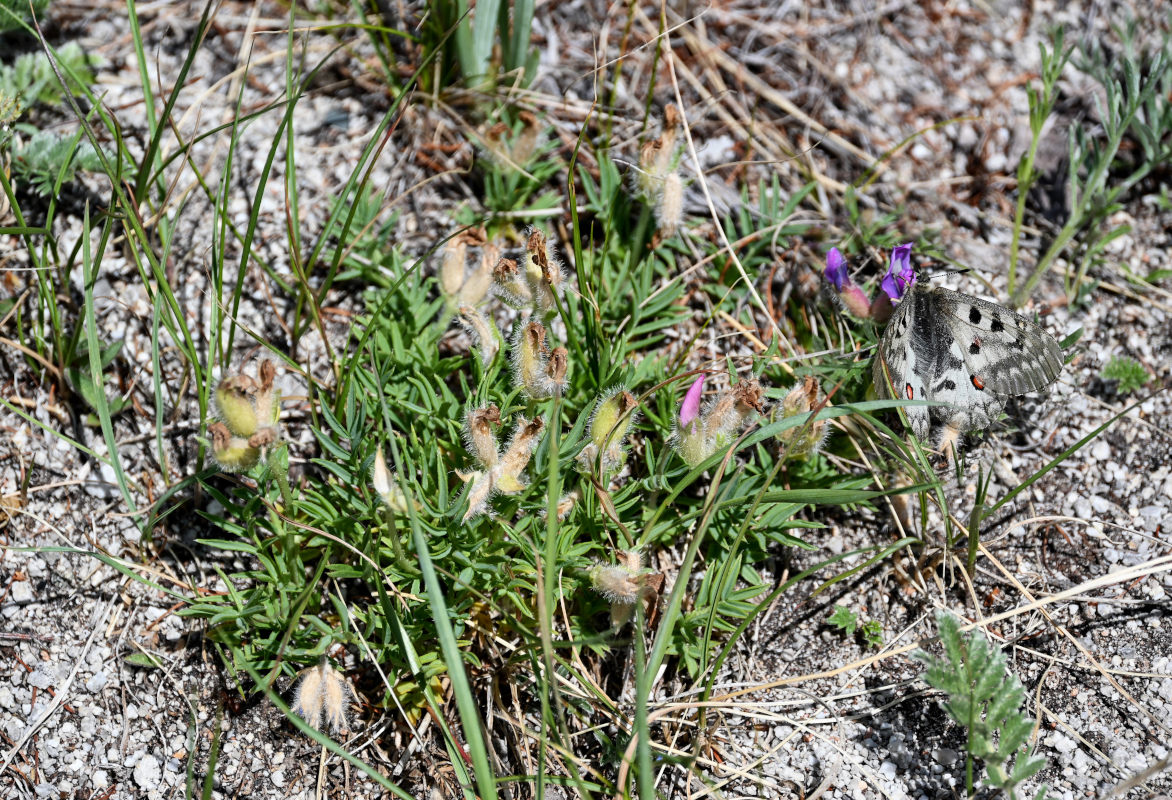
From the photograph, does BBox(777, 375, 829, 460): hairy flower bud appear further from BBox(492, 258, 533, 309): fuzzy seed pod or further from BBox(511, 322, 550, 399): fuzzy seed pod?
BBox(492, 258, 533, 309): fuzzy seed pod

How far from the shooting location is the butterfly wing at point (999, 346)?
8.98ft

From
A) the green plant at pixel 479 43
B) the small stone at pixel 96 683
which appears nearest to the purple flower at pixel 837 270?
the green plant at pixel 479 43

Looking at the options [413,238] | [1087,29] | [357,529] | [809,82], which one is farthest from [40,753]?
[1087,29]

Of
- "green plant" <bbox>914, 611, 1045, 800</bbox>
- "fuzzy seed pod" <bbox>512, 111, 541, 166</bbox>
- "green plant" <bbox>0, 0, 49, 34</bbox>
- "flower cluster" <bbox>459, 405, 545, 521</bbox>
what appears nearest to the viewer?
"green plant" <bbox>914, 611, 1045, 800</bbox>

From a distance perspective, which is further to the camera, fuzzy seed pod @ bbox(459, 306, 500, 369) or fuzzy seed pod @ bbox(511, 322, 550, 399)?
fuzzy seed pod @ bbox(459, 306, 500, 369)

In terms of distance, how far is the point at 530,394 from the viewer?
8.76ft

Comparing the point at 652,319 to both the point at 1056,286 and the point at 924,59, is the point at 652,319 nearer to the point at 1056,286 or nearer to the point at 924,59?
the point at 1056,286

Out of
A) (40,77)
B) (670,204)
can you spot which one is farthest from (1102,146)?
(40,77)

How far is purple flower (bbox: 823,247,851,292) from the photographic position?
118 inches

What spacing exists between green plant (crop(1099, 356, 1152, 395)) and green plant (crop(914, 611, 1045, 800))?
4.71 feet

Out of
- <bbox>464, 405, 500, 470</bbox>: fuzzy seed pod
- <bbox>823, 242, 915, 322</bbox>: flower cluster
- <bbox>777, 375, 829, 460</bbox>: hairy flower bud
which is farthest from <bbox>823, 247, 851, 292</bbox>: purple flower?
<bbox>464, 405, 500, 470</bbox>: fuzzy seed pod

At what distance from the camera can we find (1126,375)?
322cm

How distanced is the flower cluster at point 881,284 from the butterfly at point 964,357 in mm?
123

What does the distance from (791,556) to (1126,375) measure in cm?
139
